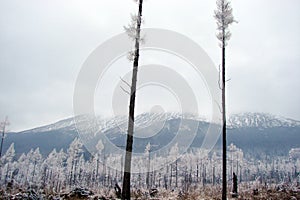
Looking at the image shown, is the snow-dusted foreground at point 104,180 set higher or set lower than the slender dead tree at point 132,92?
lower

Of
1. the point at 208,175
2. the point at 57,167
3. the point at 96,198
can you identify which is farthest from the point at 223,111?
the point at 208,175

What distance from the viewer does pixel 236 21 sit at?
19.8 m

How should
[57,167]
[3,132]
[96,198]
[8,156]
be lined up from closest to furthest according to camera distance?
[96,198] → [3,132] → [8,156] → [57,167]

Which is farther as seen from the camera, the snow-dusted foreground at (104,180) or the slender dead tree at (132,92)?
the snow-dusted foreground at (104,180)

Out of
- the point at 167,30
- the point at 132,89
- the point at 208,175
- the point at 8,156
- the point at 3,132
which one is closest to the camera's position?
the point at 132,89

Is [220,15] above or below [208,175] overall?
above

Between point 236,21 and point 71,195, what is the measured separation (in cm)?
1613

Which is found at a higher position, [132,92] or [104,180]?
[132,92]

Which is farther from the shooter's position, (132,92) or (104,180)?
(104,180)

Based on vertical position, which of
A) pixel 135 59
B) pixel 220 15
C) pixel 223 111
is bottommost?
pixel 223 111

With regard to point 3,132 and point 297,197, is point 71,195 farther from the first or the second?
point 3,132

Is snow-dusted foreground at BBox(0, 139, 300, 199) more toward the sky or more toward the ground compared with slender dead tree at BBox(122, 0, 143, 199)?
more toward the ground

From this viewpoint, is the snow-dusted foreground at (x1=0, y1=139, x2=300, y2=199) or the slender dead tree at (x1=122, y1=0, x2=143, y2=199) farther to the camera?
the snow-dusted foreground at (x1=0, y1=139, x2=300, y2=199)

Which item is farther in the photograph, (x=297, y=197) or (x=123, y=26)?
(x=297, y=197)
